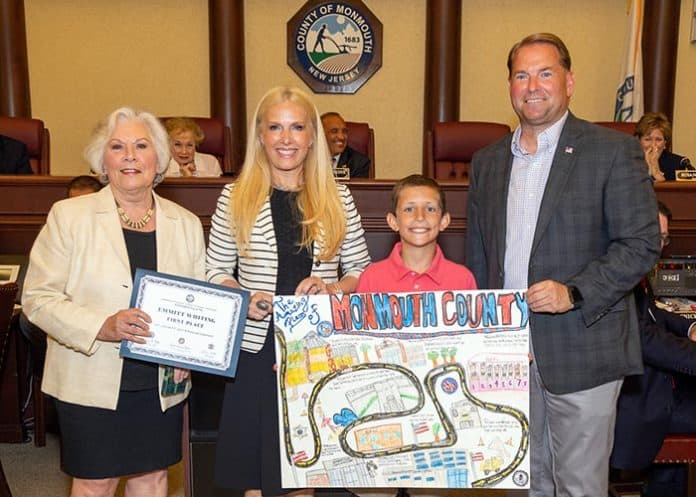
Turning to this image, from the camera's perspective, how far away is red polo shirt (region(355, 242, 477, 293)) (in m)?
2.17

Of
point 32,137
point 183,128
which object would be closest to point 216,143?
point 183,128

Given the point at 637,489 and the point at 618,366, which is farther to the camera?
the point at 637,489

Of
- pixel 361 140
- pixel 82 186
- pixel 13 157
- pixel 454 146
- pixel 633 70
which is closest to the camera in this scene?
pixel 82 186

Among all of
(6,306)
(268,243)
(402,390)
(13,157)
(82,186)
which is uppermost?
(13,157)

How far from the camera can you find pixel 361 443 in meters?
2.03

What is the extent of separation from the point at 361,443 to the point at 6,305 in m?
1.19

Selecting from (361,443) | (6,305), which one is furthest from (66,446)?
(361,443)

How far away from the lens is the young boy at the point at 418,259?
85.7 inches

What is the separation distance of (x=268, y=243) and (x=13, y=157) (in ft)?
9.66

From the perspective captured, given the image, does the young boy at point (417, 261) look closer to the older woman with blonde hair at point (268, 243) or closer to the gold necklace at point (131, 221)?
the older woman with blonde hair at point (268, 243)

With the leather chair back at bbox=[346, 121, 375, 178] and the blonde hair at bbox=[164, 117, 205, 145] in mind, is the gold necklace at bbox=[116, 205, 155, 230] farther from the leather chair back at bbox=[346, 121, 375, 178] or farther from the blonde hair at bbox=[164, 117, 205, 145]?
the leather chair back at bbox=[346, 121, 375, 178]

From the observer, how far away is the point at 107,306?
203 cm

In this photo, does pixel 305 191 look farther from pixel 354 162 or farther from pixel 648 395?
pixel 354 162

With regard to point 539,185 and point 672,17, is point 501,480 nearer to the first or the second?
point 539,185
